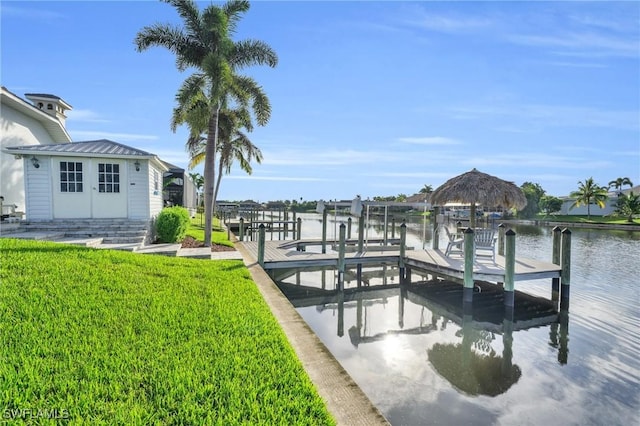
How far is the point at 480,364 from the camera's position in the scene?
6496 millimetres

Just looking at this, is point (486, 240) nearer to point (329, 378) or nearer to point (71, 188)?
point (329, 378)

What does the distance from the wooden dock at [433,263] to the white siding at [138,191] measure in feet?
14.0

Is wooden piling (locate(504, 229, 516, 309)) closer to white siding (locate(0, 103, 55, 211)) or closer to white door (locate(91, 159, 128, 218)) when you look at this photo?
white door (locate(91, 159, 128, 218))

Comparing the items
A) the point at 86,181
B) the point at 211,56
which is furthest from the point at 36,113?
the point at 211,56

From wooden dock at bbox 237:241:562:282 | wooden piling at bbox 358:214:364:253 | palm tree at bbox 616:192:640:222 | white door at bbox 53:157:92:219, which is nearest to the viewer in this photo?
wooden dock at bbox 237:241:562:282

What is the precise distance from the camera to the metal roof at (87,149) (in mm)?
10970

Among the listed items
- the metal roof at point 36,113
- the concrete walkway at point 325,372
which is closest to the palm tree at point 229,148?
the metal roof at point 36,113

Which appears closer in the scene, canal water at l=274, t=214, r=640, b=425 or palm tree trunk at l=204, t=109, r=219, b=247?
canal water at l=274, t=214, r=640, b=425

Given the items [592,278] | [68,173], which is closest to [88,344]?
[68,173]

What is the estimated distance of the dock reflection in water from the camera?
536cm

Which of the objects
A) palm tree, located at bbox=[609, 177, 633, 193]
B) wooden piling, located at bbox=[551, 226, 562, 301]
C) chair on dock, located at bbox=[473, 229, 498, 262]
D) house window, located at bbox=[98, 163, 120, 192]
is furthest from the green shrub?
palm tree, located at bbox=[609, 177, 633, 193]

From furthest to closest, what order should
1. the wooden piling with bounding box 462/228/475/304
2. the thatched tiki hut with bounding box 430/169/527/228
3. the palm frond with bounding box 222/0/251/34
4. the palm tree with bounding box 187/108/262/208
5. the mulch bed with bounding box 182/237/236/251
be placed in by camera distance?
the palm tree with bounding box 187/108/262/208, the mulch bed with bounding box 182/237/236/251, the palm frond with bounding box 222/0/251/34, the thatched tiki hut with bounding box 430/169/527/228, the wooden piling with bounding box 462/228/475/304

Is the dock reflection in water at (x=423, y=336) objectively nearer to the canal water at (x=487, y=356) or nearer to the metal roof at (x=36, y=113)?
the canal water at (x=487, y=356)

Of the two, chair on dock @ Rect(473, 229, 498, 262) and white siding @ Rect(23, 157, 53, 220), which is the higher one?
white siding @ Rect(23, 157, 53, 220)
